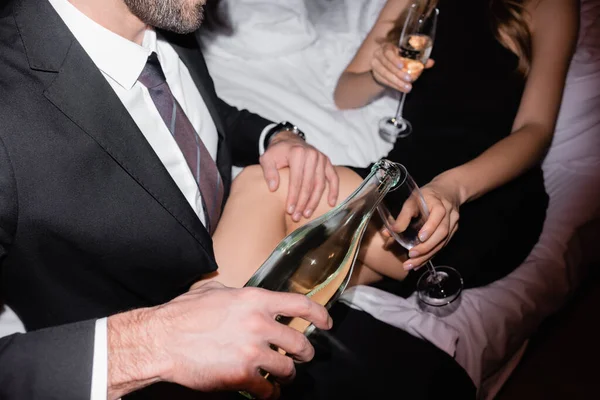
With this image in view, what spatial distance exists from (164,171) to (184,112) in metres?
0.29

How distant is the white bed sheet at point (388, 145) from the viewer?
1.47m

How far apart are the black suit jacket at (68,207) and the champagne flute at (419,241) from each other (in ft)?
1.54

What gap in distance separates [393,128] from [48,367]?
5.27 ft

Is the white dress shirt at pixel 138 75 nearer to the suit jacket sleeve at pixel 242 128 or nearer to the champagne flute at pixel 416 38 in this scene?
the suit jacket sleeve at pixel 242 128

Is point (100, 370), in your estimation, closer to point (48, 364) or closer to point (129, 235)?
point (48, 364)

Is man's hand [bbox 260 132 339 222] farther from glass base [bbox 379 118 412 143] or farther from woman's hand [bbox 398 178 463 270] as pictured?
glass base [bbox 379 118 412 143]

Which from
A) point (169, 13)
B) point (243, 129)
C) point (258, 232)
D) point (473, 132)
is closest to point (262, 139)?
point (243, 129)

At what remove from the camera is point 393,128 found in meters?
2.07

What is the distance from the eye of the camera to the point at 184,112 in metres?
1.34

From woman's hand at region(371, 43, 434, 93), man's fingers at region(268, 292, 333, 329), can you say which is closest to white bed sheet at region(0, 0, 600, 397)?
woman's hand at region(371, 43, 434, 93)

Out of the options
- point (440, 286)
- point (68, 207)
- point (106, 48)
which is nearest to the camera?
point (68, 207)

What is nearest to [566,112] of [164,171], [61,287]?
[164,171]

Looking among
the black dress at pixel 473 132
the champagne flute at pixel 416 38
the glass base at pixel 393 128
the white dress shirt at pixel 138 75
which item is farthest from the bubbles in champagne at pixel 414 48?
the white dress shirt at pixel 138 75

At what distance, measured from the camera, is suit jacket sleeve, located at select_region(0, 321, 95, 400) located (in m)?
0.81
